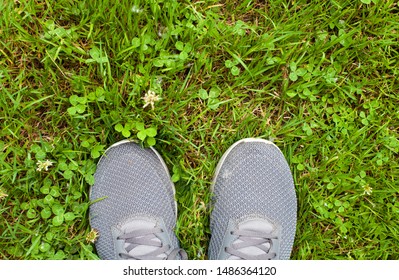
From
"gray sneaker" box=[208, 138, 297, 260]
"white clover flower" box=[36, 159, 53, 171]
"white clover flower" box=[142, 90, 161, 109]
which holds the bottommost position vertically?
"gray sneaker" box=[208, 138, 297, 260]

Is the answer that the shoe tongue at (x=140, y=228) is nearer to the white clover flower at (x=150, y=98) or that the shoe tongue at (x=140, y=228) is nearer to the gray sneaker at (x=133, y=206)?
the gray sneaker at (x=133, y=206)

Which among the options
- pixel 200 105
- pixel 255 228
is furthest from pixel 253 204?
pixel 200 105

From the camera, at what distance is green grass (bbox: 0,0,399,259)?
2.16 metres

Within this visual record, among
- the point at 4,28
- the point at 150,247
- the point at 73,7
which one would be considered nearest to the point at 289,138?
the point at 150,247

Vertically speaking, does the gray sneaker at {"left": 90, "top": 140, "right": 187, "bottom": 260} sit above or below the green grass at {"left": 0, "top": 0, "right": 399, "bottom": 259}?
below

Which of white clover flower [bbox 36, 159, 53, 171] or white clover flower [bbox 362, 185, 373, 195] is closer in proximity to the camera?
white clover flower [bbox 36, 159, 53, 171]

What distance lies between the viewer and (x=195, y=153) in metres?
2.25

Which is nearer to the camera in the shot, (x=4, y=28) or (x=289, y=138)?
(x=4, y=28)

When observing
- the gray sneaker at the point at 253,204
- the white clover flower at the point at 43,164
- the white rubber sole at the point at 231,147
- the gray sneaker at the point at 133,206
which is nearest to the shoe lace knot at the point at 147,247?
the gray sneaker at the point at 133,206

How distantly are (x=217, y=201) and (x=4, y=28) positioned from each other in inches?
51.2

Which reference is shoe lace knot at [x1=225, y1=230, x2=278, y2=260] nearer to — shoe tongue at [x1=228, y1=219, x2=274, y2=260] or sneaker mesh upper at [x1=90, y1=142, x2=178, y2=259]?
shoe tongue at [x1=228, y1=219, x2=274, y2=260]

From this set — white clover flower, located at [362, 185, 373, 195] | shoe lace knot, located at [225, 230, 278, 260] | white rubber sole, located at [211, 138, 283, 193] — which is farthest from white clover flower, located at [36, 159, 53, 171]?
white clover flower, located at [362, 185, 373, 195]

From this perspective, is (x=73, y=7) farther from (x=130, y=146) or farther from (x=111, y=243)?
(x=111, y=243)

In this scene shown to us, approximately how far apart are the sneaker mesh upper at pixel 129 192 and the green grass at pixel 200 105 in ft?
0.16
